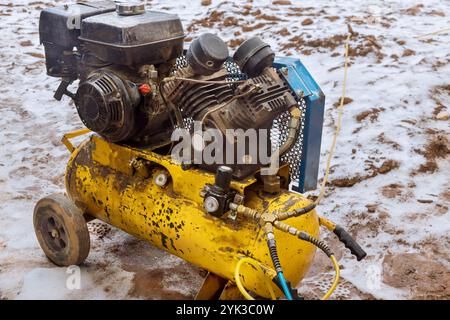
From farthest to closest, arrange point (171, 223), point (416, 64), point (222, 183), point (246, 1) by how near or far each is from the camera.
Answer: point (246, 1)
point (416, 64)
point (171, 223)
point (222, 183)

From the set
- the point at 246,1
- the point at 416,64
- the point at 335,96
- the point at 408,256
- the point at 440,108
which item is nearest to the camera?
the point at 408,256

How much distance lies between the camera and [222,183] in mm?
1961

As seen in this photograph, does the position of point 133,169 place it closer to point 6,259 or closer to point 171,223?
point 171,223

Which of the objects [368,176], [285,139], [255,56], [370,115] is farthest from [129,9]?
[370,115]

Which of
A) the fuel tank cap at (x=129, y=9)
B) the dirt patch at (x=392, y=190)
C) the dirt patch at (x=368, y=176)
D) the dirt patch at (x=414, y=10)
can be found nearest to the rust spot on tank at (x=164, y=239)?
the fuel tank cap at (x=129, y=9)

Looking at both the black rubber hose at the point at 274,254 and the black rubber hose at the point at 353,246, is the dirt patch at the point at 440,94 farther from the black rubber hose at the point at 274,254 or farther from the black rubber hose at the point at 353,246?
the black rubber hose at the point at 274,254

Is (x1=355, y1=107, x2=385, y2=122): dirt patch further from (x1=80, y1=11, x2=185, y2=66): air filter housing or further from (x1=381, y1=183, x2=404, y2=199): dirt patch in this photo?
(x1=80, y1=11, x2=185, y2=66): air filter housing

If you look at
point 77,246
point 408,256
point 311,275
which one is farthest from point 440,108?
point 77,246

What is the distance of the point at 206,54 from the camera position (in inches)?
79.4

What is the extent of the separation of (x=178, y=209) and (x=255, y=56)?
70cm

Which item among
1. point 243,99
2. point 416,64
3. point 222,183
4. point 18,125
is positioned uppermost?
point 243,99

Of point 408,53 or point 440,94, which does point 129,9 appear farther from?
point 408,53
